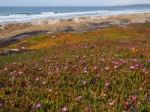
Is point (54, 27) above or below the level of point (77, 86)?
below

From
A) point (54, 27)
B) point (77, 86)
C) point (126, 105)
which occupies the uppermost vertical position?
point (126, 105)

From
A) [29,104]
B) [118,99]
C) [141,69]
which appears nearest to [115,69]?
[141,69]

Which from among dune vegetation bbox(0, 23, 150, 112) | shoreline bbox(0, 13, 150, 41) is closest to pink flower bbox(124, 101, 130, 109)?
dune vegetation bbox(0, 23, 150, 112)

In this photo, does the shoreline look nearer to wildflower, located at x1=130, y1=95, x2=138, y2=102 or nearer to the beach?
the beach

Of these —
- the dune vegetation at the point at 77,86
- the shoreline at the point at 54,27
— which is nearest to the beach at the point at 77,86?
the dune vegetation at the point at 77,86

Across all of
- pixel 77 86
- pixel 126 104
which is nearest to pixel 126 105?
pixel 126 104

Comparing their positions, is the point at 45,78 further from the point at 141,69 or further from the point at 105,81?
the point at 141,69

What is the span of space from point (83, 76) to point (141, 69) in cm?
174

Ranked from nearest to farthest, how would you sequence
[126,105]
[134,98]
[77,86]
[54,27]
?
[126,105] → [134,98] → [77,86] → [54,27]

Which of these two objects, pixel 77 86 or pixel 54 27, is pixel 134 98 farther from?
pixel 54 27

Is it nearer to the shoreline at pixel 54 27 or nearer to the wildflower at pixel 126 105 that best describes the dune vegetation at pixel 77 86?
the wildflower at pixel 126 105

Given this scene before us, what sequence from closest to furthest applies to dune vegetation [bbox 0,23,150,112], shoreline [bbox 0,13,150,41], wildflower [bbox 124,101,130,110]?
wildflower [bbox 124,101,130,110]
dune vegetation [bbox 0,23,150,112]
shoreline [bbox 0,13,150,41]

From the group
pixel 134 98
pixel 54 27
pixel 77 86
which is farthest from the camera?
pixel 54 27

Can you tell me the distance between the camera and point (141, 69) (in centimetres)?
1269
